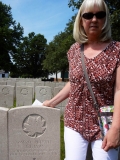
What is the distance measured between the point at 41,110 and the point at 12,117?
437 millimetres

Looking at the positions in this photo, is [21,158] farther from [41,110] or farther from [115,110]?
[115,110]

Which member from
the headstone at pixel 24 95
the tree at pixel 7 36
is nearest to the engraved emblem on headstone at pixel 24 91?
the headstone at pixel 24 95

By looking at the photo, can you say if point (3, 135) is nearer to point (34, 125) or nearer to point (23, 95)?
point (34, 125)

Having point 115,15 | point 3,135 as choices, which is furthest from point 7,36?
point 3,135

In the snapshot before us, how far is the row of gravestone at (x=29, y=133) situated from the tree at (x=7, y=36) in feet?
109

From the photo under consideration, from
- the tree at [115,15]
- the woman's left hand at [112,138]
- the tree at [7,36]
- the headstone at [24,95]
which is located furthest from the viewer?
the tree at [7,36]

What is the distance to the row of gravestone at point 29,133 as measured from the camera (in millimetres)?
3609

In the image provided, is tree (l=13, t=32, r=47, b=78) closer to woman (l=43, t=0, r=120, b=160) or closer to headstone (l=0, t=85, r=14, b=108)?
headstone (l=0, t=85, r=14, b=108)

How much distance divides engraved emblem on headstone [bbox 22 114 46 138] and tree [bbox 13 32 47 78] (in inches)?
2364

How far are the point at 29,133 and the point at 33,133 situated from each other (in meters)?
0.06

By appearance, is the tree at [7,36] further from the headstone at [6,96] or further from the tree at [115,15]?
the headstone at [6,96]

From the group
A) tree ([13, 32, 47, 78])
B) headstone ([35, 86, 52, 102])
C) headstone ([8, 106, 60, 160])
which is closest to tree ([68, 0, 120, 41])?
headstone ([35, 86, 52, 102])

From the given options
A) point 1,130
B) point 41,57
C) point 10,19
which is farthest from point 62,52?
Result: point 1,130

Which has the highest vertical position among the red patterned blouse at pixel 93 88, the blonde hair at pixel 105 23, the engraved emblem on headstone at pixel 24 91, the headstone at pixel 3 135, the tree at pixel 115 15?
the tree at pixel 115 15
